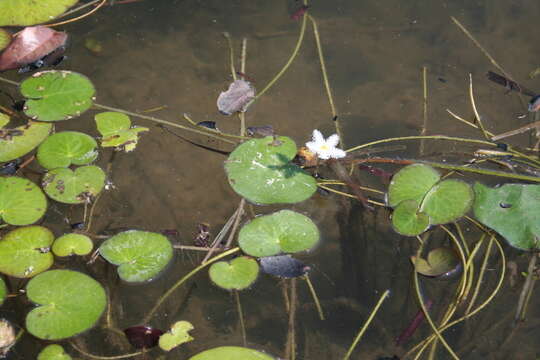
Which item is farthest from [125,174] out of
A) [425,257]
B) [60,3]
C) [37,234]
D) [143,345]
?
[425,257]

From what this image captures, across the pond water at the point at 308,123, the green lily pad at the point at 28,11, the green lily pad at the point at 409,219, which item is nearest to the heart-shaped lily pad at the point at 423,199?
the green lily pad at the point at 409,219

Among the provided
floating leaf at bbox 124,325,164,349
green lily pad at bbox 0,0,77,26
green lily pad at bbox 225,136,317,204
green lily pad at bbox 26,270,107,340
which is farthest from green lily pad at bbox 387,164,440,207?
green lily pad at bbox 0,0,77,26

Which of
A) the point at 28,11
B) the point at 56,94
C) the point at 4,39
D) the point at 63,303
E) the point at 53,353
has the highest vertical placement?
the point at 28,11

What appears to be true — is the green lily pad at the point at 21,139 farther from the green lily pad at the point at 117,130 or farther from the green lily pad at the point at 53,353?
the green lily pad at the point at 53,353

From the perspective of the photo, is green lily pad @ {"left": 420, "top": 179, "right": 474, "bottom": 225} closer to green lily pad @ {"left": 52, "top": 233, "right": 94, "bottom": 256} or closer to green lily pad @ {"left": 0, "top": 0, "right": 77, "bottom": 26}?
green lily pad @ {"left": 52, "top": 233, "right": 94, "bottom": 256}

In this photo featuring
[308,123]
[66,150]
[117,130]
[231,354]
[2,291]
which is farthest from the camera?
[308,123]

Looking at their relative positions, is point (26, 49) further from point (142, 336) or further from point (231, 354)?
point (231, 354)

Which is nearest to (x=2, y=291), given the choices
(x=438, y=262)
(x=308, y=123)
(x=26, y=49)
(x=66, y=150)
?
(x=66, y=150)
